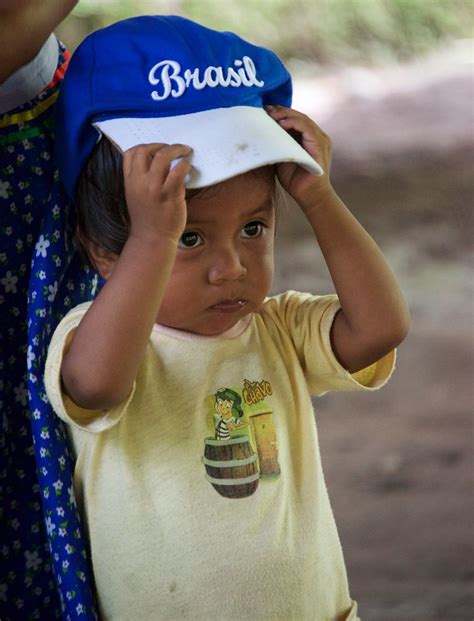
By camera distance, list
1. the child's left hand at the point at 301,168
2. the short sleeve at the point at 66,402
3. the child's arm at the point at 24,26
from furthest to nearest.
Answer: the child's left hand at the point at 301,168, the short sleeve at the point at 66,402, the child's arm at the point at 24,26

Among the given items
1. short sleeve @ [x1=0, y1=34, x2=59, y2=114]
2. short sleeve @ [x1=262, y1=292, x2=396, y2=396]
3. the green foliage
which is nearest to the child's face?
short sleeve @ [x1=262, y1=292, x2=396, y2=396]

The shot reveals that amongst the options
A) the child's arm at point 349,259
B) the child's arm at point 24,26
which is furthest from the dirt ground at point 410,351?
the child's arm at point 24,26

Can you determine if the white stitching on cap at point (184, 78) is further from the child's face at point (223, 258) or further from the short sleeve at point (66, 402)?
the short sleeve at point (66, 402)

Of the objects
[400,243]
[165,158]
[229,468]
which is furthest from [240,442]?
[400,243]

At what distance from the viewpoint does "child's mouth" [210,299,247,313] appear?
4.76 ft

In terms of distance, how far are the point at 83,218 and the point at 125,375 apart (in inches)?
9.7

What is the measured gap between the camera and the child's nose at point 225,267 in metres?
1.41

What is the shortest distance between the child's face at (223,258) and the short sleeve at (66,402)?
4.9 inches

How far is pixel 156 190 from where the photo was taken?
1315 millimetres

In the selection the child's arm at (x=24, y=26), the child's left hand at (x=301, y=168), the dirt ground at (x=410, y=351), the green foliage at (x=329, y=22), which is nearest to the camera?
the child's arm at (x=24, y=26)

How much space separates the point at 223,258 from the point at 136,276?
0.45 feet

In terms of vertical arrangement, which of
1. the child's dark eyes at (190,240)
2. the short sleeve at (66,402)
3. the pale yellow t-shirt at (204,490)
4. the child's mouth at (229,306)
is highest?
the child's dark eyes at (190,240)

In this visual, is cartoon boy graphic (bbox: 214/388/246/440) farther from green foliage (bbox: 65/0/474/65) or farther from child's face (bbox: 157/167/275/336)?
green foliage (bbox: 65/0/474/65)

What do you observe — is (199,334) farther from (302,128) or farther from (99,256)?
(302,128)
